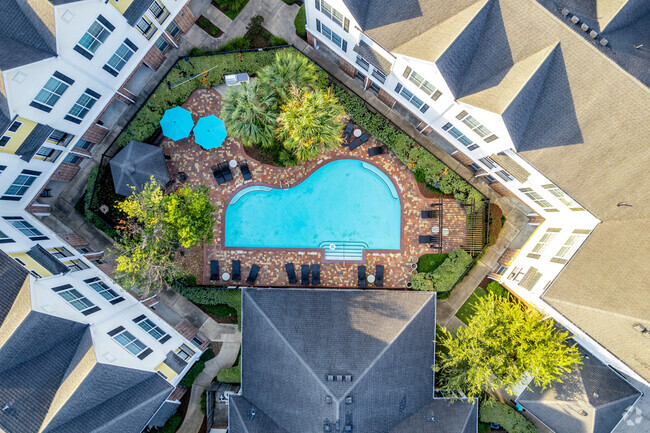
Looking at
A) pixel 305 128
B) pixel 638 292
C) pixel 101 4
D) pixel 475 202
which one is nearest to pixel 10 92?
pixel 101 4

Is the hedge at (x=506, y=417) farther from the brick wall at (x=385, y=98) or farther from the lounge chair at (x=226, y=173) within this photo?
the lounge chair at (x=226, y=173)

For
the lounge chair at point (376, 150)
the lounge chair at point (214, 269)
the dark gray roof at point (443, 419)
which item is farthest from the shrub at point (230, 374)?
the lounge chair at point (376, 150)

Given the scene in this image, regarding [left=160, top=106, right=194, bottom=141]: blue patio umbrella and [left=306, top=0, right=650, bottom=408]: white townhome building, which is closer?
[left=306, top=0, right=650, bottom=408]: white townhome building

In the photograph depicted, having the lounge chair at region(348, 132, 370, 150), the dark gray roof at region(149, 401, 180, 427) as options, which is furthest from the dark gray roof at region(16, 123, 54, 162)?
the lounge chair at region(348, 132, 370, 150)

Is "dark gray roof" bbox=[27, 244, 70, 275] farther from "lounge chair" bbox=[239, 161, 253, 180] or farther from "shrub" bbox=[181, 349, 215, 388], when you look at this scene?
"lounge chair" bbox=[239, 161, 253, 180]

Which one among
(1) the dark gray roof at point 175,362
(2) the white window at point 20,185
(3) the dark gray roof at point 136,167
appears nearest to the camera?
(2) the white window at point 20,185

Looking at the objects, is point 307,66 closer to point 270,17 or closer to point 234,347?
point 270,17
